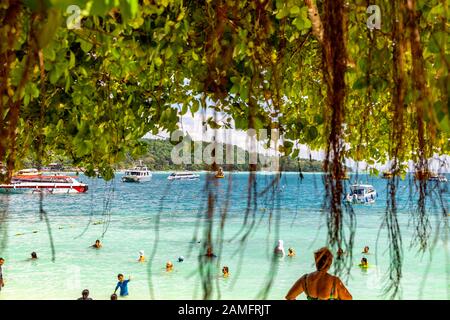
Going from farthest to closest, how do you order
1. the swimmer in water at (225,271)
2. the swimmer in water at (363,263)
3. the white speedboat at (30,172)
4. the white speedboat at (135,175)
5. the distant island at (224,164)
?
1. the white speedboat at (135,175)
2. the swimmer in water at (363,263)
3. the swimmer in water at (225,271)
4. the white speedboat at (30,172)
5. the distant island at (224,164)

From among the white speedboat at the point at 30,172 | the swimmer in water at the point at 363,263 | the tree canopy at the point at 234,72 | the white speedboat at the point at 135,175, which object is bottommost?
the swimmer in water at the point at 363,263

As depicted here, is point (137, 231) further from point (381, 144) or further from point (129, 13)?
point (129, 13)

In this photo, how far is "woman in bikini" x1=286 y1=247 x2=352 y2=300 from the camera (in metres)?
4.07

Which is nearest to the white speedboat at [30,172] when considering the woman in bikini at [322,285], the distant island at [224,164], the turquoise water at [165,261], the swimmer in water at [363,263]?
the distant island at [224,164]

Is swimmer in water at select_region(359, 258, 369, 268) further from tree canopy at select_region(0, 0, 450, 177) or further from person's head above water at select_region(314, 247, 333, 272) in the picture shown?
person's head above water at select_region(314, 247, 333, 272)

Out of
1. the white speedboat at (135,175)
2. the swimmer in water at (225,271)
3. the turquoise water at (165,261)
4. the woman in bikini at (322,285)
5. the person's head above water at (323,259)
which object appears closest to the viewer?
the person's head above water at (323,259)

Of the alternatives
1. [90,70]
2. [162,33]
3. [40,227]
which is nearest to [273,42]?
[162,33]

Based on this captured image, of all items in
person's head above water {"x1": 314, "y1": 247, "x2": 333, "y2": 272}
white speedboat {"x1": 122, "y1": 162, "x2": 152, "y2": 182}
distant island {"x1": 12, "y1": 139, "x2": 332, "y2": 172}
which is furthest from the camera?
white speedboat {"x1": 122, "y1": 162, "x2": 152, "y2": 182}

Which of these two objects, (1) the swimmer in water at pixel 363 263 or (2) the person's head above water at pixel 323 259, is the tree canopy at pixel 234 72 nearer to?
(2) the person's head above water at pixel 323 259

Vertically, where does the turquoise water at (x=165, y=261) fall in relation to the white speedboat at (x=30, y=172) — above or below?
below

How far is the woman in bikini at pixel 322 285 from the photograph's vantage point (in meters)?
4.07

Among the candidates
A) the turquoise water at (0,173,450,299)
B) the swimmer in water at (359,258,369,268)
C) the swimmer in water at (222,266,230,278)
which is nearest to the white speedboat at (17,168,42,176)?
the turquoise water at (0,173,450,299)

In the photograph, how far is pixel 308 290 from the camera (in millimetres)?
4316

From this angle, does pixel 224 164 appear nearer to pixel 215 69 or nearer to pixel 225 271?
pixel 215 69
